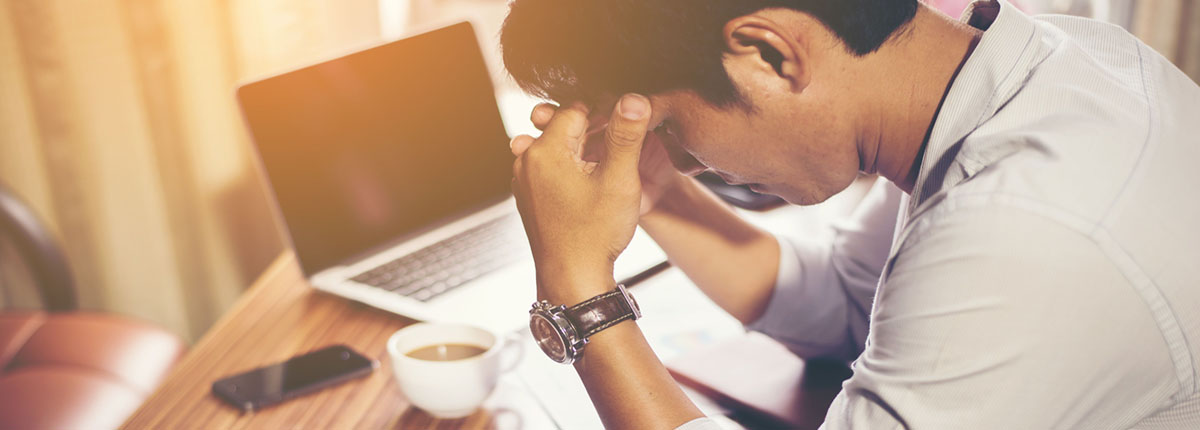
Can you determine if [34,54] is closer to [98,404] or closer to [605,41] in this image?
[98,404]

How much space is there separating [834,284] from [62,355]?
109cm

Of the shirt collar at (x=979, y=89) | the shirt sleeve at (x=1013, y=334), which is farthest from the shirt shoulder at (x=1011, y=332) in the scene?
the shirt collar at (x=979, y=89)

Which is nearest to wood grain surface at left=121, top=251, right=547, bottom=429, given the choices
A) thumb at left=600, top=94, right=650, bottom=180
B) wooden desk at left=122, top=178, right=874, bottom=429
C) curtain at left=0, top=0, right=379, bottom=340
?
wooden desk at left=122, top=178, right=874, bottom=429

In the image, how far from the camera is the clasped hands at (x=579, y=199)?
0.77m

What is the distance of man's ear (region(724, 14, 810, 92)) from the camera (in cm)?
68

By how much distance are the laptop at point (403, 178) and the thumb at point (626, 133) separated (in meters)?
0.27

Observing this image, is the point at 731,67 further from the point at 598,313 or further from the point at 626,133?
the point at 598,313

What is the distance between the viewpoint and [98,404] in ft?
4.04

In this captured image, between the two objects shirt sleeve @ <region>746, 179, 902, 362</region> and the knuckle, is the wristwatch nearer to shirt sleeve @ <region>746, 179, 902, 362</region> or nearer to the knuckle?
the knuckle

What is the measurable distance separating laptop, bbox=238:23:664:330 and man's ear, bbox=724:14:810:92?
41 centimetres

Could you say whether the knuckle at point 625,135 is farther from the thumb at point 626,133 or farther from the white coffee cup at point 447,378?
the white coffee cup at point 447,378

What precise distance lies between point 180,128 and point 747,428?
1483mm

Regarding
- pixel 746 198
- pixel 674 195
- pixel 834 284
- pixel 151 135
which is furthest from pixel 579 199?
pixel 151 135

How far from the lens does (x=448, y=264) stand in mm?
1121
